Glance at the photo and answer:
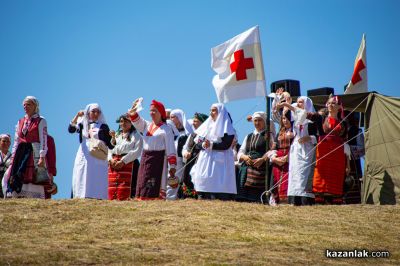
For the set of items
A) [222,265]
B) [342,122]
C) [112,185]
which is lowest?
[222,265]

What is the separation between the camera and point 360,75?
1483cm

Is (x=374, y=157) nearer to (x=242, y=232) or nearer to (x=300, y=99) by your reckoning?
(x=300, y=99)

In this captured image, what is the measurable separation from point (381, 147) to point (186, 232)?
17.3 ft

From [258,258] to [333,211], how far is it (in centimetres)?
333

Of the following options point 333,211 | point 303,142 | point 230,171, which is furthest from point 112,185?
point 333,211

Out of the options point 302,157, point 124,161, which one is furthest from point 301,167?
point 124,161

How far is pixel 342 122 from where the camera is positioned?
520 inches

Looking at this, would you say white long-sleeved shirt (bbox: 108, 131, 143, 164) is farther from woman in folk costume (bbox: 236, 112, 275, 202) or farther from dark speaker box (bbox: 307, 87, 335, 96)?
dark speaker box (bbox: 307, 87, 335, 96)

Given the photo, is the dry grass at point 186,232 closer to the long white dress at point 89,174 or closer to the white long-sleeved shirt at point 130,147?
the long white dress at point 89,174

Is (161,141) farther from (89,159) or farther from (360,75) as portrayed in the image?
(360,75)

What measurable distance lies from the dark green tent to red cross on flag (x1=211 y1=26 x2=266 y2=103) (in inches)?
62.5

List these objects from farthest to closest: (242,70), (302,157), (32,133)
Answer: (242,70) → (32,133) → (302,157)

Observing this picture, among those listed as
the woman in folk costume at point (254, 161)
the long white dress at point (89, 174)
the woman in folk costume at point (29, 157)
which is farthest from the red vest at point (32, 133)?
the woman in folk costume at point (254, 161)

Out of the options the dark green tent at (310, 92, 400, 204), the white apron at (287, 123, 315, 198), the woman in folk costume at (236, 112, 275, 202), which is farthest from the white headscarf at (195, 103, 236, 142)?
the dark green tent at (310, 92, 400, 204)
